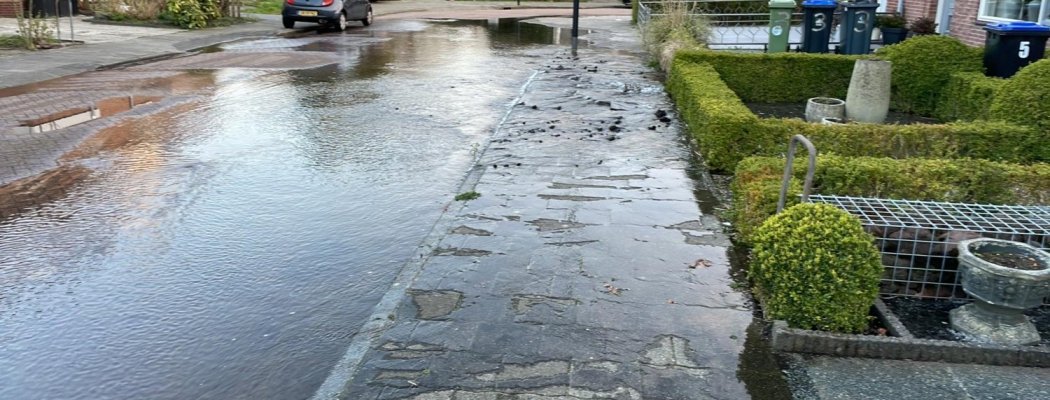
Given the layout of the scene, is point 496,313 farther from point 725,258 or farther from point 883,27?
point 883,27

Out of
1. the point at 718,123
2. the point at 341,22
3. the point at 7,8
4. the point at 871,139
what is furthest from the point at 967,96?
the point at 7,8

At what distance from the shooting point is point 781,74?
11.9m

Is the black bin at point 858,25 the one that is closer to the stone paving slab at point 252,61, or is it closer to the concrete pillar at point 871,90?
the concrete pillar at point 871,90

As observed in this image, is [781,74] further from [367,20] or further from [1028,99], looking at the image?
[367,20]

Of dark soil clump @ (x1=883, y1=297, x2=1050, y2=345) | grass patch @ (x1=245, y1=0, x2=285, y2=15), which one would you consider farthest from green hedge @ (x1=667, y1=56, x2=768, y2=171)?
grass patch @ (x1=245, y1=0, x2=285, y2=15)

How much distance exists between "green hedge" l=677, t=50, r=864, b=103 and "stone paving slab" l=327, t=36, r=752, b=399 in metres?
4.03

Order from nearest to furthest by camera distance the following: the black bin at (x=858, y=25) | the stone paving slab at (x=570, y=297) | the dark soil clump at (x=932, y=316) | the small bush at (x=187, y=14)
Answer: the stone paving slab at (x=570, y=297) < the dark soil clump at (x=932, y=316) < the black bin at (x=858, y=25) < the small bush at (x=187, y=14)

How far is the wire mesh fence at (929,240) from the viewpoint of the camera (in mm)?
4961

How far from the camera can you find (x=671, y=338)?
14.7 feet

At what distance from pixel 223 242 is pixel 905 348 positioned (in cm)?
468

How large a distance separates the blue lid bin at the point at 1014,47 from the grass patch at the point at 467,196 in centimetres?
700

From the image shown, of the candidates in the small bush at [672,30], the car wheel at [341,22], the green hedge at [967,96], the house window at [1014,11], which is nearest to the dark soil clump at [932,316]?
the green hedge at [967,96]

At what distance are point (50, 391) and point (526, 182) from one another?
4.46 metres

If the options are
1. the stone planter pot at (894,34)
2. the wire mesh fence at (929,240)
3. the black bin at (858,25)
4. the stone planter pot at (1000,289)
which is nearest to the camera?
the stone planter pot at (1000,289)
